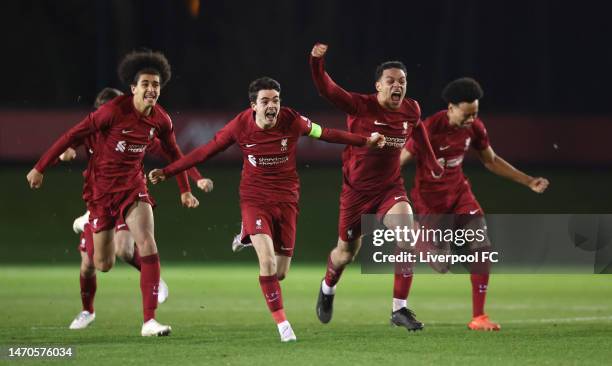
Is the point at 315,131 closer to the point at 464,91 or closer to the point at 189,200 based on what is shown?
the point at 189,200

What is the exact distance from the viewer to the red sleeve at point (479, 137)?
10484 mm

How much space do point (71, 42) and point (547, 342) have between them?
17445mm

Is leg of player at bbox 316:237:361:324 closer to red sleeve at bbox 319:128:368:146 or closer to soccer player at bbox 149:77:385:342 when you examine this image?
soccer player at bbox 149:77:385:342

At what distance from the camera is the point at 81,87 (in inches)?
912

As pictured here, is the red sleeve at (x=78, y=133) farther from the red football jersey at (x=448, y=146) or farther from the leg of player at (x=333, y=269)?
the red football jersey at (x=448, y=146)

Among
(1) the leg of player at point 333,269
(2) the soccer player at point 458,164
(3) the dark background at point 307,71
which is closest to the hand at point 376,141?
(2) the soccer player at point 458,164

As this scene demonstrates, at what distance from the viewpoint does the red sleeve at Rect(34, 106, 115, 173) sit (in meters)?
9.23

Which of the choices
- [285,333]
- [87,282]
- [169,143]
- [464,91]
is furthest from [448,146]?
[87,282]

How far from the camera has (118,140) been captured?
943 centimetres

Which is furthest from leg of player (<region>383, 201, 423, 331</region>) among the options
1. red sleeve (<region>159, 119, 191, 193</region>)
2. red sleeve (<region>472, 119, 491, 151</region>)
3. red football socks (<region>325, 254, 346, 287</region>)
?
red sleeve (<region>159, 119, 191, 193</region>)

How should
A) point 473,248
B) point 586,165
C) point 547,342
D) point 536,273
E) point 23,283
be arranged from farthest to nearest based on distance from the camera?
point 586,165 → point 536,273 → point 23,283 → point 473,248 → point 547,342

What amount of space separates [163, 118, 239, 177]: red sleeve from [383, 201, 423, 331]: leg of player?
1538 millimetres

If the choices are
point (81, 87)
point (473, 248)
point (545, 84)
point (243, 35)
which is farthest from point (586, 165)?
point (473, 248)

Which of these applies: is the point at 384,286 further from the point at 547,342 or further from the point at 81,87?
the point at 81,87
